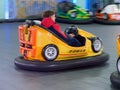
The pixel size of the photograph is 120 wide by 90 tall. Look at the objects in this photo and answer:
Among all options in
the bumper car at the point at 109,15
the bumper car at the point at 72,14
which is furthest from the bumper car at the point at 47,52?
the bumper car at the point at 109,15

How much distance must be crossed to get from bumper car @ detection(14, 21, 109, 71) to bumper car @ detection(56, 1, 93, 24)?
503 centimetres

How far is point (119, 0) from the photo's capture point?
428 inches

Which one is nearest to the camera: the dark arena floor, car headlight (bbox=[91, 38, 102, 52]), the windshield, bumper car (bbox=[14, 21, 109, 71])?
the dark arena floor

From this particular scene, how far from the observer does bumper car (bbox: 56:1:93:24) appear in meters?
9.06

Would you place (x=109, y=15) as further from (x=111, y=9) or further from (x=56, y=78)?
(x=56, y=78)

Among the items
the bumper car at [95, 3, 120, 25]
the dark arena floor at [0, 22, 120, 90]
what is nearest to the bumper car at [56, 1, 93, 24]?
the bumper car at [95, 3, 120, 25]

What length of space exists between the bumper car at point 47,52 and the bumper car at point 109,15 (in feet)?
16.9

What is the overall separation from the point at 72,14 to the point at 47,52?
17.8 feet

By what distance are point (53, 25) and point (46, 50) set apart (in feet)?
1.14

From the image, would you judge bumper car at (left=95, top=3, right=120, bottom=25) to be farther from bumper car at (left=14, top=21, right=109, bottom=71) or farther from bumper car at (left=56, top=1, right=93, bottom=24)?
bumper car at (left=14, top=21, right=109, bottom=71)

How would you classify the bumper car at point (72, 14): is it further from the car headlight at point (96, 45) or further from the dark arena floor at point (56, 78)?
the car headlight at point (96, 45)

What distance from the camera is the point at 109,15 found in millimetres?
9102

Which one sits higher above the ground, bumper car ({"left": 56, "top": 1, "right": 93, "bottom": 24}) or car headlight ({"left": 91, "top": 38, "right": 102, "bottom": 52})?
car headlight ({"left": 91, "top": 38, "right": 102, "bottom": 52})

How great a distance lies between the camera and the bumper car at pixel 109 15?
358 inches
